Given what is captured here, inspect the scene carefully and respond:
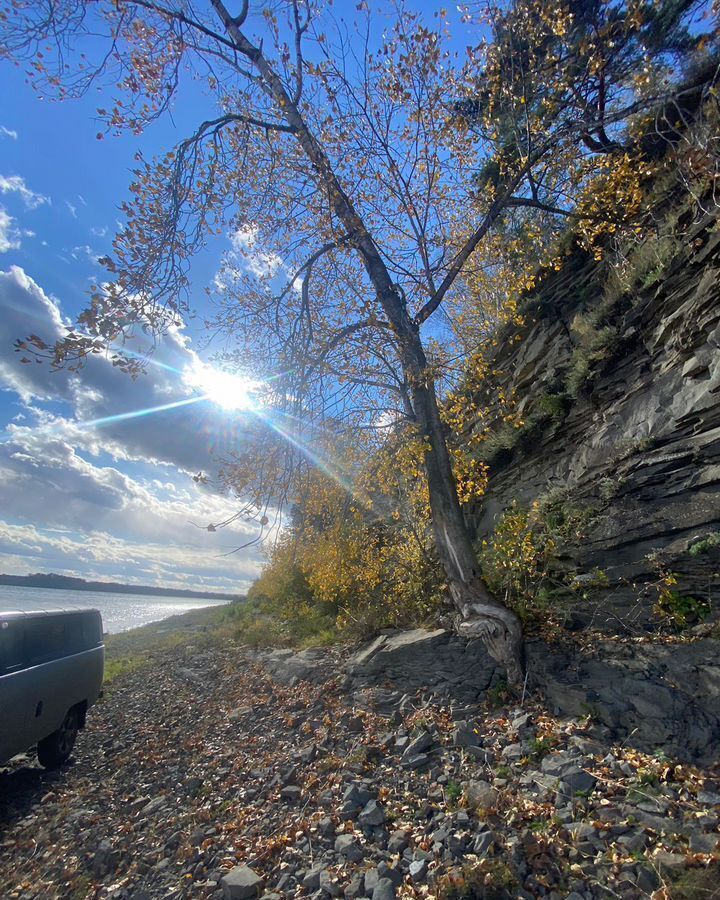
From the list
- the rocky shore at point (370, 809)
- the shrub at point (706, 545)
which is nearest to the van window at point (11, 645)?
the rocky shore at point (370, 809)

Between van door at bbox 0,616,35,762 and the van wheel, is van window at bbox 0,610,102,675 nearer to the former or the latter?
van door at bbox 0,616,35,762

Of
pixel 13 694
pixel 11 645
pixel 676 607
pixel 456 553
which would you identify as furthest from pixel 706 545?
pixel 11 645

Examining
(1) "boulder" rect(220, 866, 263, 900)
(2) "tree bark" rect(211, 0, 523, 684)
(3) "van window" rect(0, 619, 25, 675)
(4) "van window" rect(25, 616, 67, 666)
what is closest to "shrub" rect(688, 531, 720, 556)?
(2) "tree bark" rect(211, 0, 523, 684)

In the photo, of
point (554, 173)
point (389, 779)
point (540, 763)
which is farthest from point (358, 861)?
point (554, 173)

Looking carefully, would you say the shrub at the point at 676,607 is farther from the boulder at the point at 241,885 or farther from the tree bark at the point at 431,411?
the boulder at the point at 241,885

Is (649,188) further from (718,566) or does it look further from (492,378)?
(718,566)

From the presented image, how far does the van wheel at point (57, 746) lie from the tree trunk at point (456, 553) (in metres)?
6.33

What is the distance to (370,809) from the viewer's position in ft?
14.0

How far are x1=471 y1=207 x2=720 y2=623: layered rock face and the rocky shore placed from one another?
6.88 ft

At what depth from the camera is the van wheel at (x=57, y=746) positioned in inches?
272

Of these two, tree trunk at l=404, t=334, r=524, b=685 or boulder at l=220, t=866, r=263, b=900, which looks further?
tree trunk at l=404, t=334, r=524, b=685

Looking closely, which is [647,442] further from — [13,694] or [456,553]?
[13,694]

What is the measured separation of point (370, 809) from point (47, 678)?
517cm

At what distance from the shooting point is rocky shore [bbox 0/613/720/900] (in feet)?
10.7
